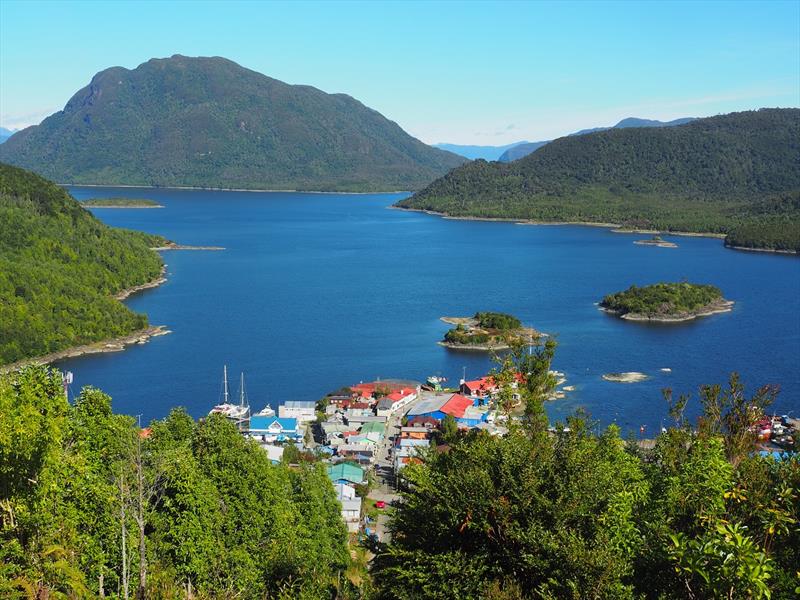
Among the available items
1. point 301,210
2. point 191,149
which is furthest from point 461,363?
point 191,149

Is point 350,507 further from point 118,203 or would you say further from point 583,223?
Result: point 118,203

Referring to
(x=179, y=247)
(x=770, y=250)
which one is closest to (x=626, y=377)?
(x=179, y=247)

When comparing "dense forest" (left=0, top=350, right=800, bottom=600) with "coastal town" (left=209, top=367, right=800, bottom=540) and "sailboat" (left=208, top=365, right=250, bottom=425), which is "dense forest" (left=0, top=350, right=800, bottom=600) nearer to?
"coastal town" (left=209, top=367, right=800, bottom=540)

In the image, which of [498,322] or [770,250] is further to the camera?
[770,250]

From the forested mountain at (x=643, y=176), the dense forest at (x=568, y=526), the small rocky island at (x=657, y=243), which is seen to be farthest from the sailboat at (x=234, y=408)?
the forested mountain at (x=643, y=176)

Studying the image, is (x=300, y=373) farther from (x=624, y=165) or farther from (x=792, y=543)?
(x=624, y=165)

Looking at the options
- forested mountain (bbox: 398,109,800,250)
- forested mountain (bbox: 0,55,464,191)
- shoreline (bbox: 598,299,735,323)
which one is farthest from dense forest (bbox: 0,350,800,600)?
forested mountain (bbox: 0,55,464,191)

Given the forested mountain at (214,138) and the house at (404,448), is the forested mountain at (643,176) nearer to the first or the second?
the forested mountain at (214,138)
